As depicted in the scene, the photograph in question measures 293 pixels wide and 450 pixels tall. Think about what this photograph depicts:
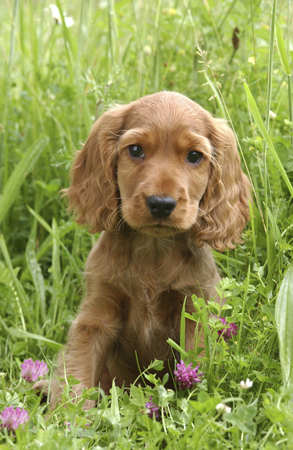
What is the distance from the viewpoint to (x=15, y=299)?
2.84m

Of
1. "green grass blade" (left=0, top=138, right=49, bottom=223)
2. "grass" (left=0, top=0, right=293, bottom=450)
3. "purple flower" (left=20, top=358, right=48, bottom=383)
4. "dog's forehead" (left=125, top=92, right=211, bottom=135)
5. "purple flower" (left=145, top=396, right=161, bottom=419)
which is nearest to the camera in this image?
"grass" (left=0, top=0, right=293, bottom=450)

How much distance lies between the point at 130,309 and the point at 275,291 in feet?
1.93

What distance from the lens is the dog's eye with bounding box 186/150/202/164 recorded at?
225cm

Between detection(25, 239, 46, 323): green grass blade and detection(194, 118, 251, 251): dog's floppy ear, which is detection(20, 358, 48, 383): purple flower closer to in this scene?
detection(25, 239, 46, 323): green grass blade

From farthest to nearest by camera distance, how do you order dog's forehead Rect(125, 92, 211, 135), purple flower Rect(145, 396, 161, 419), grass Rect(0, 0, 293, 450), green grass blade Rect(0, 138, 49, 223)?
green grass blade Rect(0, 138, 49, 223)
dog's forehead Rect(125, 92, 211, 135)
purple flower Rect(145, 396, 161, 419)
grass Rect(0, 0, 293, 450)

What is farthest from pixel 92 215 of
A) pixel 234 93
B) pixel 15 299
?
pixel 234 93

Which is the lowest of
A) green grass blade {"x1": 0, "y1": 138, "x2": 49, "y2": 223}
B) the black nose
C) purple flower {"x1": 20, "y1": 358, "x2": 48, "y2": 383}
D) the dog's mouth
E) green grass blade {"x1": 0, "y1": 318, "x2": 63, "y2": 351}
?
green grass blade {"x1": 0, "y1": 318, "x2": 63, "y2": 351}

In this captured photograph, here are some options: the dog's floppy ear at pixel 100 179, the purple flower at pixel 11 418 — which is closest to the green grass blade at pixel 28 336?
the dog's floppy ear at pixel 100 179

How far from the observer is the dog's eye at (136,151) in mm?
2248

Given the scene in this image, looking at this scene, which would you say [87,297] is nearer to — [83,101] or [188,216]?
[188,216]

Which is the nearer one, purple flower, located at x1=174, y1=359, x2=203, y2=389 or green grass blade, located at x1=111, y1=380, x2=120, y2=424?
green grass blade, located at x1=111, y1=380, x2=120, y2=424

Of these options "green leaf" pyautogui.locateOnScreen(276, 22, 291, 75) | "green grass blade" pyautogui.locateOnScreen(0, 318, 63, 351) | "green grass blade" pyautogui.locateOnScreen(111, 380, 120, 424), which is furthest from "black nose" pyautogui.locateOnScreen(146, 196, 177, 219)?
"green grass blade" pyautogui.locateOnScreen(0, 318, 63, 351)

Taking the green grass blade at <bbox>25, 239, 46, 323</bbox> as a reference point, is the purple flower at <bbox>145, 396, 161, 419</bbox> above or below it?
above

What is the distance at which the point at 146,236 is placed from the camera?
2381mm
